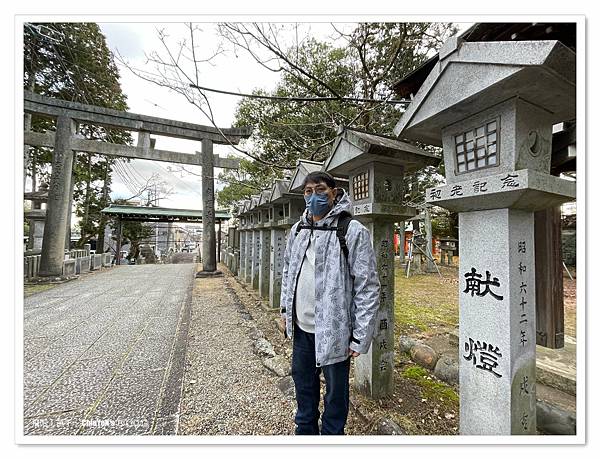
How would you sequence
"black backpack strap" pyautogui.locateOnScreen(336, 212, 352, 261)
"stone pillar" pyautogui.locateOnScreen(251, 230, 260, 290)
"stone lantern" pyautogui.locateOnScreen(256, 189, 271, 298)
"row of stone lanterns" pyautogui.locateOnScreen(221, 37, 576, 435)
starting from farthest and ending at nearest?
"stone pillar" pyautogui.locateOnScreen(251, 230, 260, 290) → "stone lantern" pyautogui.locateOnScreen(256, 189, 271, 298) → "black backpack strap" pyautogui.locateOnScreen(336, 212, 352, 261) → "row of stone lanterns" pyautogui.locateOnScreen(221, 37, 576, 435)

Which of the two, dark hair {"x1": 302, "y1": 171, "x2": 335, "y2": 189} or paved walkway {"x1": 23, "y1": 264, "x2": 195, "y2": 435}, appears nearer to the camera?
dark hair {"x1": 302, "y1": 171, "x2": 335, "y2": 189}

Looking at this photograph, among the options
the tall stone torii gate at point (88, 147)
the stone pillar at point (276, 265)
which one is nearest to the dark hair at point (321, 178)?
the stone pillar at point (276, 265)

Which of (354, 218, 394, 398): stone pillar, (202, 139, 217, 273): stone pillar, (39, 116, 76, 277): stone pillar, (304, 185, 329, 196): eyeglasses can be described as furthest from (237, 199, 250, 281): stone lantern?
(304, 185, 329, 196): eyeglasses

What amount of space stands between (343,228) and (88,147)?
35.5ft

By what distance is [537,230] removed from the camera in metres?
2.68

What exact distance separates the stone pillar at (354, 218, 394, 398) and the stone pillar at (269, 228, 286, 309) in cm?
334

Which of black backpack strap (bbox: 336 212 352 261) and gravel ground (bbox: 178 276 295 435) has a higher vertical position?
black backpack strap (bbox: 336 212 352 261)

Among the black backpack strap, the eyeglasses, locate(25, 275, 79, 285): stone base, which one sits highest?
the eyeglasses

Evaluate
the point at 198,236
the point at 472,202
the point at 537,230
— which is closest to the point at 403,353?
the point at 537,230

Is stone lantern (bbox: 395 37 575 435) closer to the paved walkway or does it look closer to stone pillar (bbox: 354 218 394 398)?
stone pillar (bbox: 354 218 394 398)

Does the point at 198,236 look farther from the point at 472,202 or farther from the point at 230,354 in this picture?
the point at 472,202

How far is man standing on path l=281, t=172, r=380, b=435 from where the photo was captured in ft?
5.82

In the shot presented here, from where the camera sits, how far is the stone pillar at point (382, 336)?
2.66m
